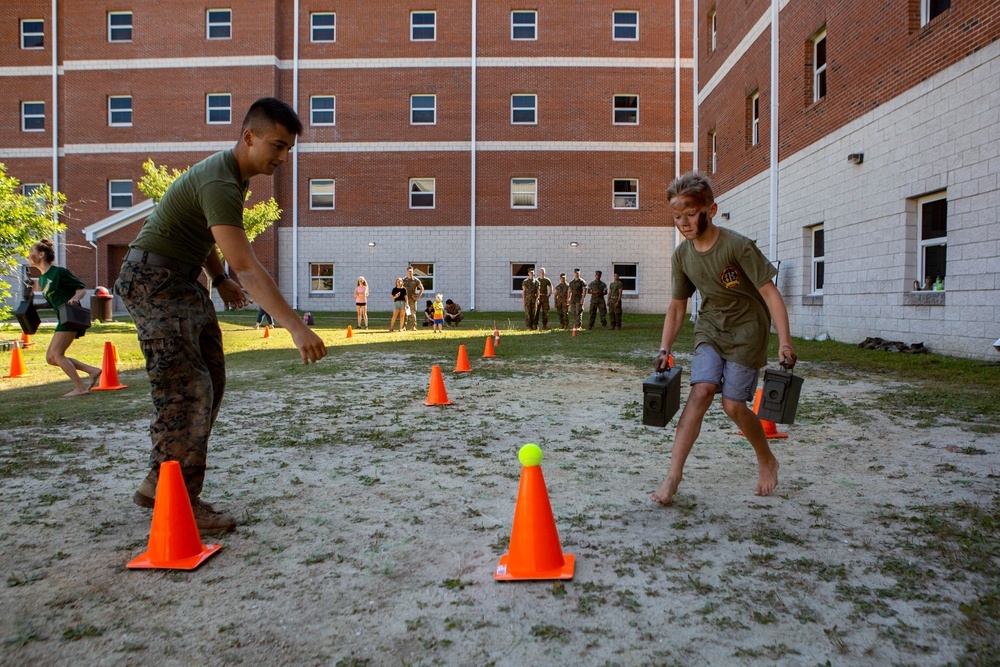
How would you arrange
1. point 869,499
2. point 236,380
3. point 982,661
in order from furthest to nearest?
point 236,380 < point 869,499 < point 982,661

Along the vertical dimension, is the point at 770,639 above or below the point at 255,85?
below

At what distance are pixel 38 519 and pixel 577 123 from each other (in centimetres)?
3034

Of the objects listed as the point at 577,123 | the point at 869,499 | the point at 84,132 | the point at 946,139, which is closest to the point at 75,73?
the point at 84,132

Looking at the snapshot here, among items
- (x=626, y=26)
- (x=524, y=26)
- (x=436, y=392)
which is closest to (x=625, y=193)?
(x=626, y=26)

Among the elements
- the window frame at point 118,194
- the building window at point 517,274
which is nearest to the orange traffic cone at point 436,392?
the building window at point 517,274

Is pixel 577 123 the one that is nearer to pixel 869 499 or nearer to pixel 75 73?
pixel 75 73

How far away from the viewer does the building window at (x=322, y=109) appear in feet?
106

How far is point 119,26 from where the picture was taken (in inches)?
1288

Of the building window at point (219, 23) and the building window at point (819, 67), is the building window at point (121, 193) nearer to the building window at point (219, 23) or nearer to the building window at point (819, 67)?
the building window at point (219, 23)

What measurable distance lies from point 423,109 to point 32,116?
1804 cm

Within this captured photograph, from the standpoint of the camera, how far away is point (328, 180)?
32.5 m

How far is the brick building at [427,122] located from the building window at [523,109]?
0.08 metres

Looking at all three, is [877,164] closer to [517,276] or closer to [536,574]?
[536,574]

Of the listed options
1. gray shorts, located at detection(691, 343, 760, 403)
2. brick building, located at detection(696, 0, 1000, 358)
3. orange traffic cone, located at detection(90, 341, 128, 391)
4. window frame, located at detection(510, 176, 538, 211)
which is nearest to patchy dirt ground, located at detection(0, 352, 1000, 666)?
gray shorts, located at detection(691, 343, 760, 403)
